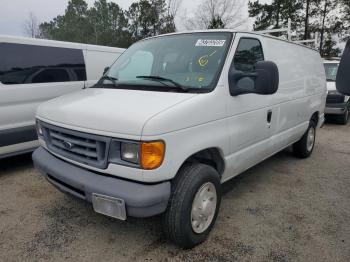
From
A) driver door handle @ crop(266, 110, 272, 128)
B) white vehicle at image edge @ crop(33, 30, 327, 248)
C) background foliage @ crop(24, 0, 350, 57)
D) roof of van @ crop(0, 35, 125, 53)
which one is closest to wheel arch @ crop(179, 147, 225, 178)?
→ white vehicle at image edge @ crop(33, 30, 327, 248)

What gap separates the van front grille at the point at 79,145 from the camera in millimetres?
2459

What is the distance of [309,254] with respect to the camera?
276cm

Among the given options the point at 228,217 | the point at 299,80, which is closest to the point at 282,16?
the point at 299,80

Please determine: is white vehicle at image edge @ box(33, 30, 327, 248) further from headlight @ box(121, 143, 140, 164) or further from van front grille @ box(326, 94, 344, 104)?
van front grille @ box(326, 94, 344, 104)

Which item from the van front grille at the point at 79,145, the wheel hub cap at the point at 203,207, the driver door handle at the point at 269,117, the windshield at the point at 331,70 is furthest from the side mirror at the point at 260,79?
the windshield at the point at 331,70

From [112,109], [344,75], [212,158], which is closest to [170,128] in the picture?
[112,109]

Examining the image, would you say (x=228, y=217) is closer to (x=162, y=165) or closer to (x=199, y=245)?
(x=199, y=245)

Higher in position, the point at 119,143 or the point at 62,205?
the point at 119,143

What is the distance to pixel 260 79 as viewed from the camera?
2.86m

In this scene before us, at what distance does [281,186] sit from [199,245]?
1884mm

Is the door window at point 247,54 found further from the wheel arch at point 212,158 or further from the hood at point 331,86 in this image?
the hood at point 331,86

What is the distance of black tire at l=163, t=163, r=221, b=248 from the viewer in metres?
2.52

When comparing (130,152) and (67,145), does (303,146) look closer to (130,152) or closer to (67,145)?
(130,152)

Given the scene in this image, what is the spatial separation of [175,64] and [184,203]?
1452 millimetres
